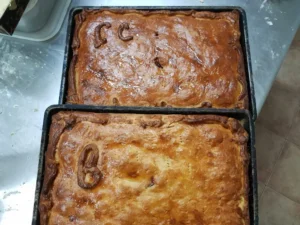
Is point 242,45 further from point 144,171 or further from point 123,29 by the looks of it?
point 144,171

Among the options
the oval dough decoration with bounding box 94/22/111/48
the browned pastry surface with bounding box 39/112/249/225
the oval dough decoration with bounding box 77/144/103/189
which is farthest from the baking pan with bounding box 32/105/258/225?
the oval dough decoration with bounding box 94/22/111/48

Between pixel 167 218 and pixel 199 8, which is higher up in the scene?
pixel 199 8

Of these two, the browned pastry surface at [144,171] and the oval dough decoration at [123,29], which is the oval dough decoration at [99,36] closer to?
the oval dough decoration at [123,29]

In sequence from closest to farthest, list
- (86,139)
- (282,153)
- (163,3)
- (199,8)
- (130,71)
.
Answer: (86,139) < (130,71) < (199,8) < (163,3) < (282,153)

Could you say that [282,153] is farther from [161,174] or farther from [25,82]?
[25,82]

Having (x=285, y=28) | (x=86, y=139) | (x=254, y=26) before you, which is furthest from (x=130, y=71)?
(x=285, y=28)

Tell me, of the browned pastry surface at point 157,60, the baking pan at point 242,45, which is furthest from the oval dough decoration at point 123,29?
the baking pan at point 242,45
